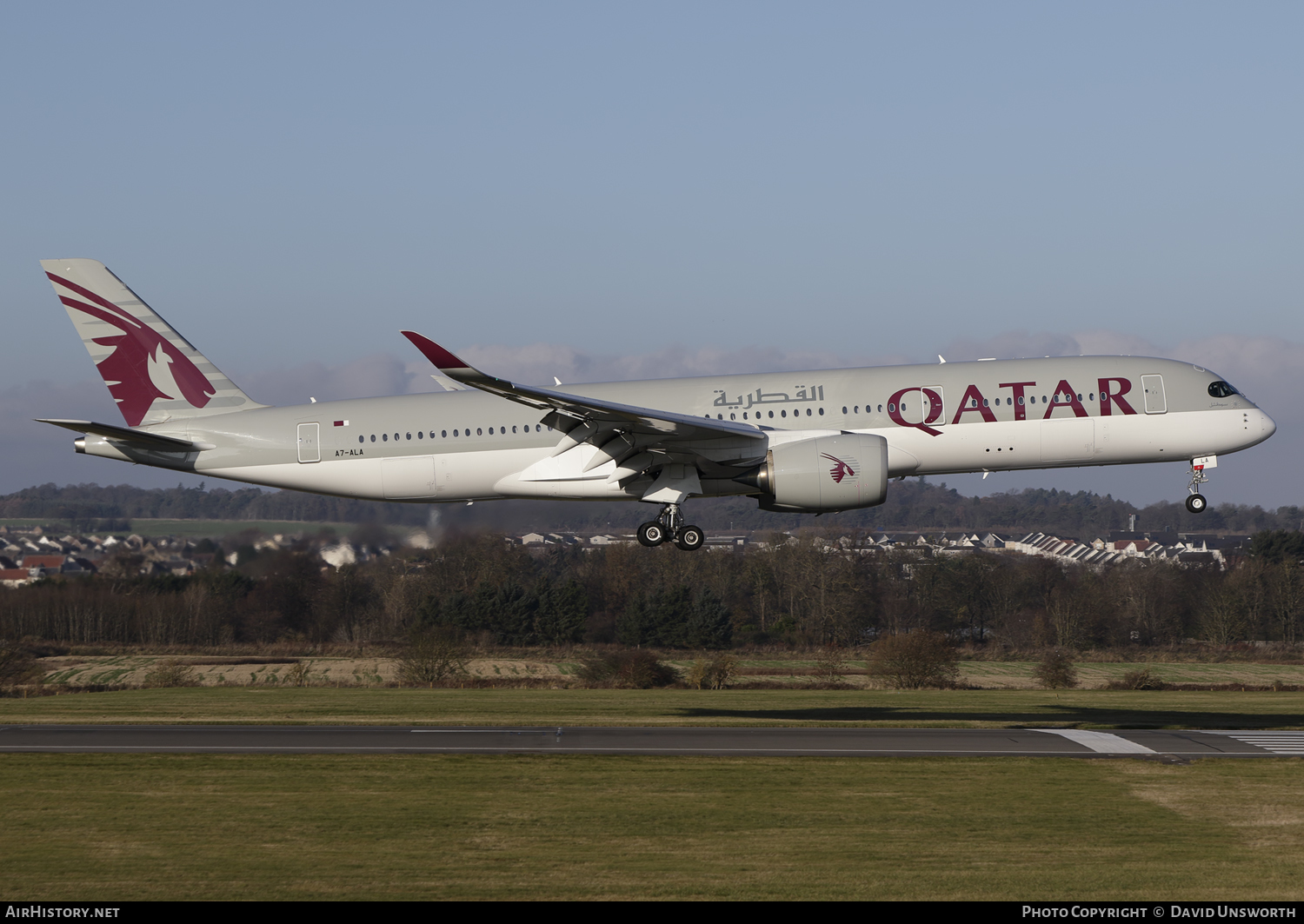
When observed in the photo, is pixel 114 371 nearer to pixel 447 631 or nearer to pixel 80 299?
pixel 80 299

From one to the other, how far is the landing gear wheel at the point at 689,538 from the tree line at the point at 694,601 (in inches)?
868

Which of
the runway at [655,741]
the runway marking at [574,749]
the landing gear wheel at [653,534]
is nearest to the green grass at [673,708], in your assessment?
the runway at [655,741]

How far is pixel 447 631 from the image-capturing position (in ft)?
217

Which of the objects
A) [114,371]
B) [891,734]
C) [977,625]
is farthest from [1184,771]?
[977,625]

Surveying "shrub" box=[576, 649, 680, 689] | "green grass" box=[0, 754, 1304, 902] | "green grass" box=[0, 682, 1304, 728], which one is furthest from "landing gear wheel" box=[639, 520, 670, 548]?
"shrub" box=[576, 649, 680, 689]

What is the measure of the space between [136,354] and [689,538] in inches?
713

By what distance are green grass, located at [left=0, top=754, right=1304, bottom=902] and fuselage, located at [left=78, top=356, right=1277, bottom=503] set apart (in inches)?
345

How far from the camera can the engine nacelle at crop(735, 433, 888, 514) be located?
107 ft

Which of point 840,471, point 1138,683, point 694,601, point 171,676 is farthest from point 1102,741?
point 694,601

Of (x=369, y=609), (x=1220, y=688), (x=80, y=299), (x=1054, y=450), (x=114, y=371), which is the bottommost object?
(x=1220, y=688)

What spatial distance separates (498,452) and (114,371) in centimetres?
1267

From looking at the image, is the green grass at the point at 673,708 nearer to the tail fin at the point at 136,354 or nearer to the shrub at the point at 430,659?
the shrub at the point at 430,659

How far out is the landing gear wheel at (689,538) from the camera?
113 ft

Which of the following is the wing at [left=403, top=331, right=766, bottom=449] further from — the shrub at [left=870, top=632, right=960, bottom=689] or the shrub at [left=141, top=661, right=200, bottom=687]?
the shrub at [left=141, top=661, right=200, bottom=687]
